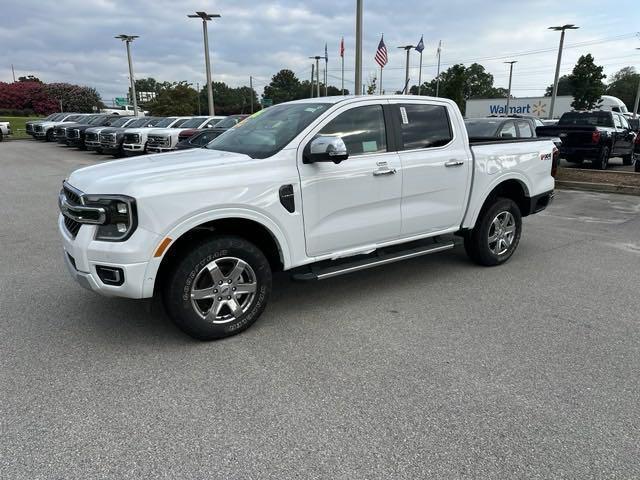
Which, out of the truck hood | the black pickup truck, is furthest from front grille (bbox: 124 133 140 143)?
the truck hood

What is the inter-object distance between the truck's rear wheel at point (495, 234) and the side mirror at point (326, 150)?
2.36m

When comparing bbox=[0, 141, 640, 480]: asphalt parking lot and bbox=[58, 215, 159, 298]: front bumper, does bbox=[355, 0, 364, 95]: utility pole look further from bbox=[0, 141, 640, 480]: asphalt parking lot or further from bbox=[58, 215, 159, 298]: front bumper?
bbox=[58, 215, 159, 298]: front bumper

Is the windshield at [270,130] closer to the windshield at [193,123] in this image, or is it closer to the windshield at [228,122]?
the windshield at [228,122]

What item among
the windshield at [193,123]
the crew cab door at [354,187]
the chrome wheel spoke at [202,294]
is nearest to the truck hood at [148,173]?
the crew cab door at [354,187]

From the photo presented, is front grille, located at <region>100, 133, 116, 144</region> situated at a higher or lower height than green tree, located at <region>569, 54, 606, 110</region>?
lower

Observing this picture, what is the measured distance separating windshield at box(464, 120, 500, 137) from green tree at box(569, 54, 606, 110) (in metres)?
33.0

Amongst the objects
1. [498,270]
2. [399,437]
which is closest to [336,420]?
[399,437]

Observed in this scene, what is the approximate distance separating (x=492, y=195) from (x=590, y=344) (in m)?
2.34

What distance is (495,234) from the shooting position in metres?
5.81

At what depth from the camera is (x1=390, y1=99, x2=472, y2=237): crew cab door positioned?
4.79 meters

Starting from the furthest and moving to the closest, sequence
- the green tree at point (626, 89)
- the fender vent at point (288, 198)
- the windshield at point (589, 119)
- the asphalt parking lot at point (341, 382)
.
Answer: the green tree at point (626, 89), the windshield at point (589, 119), the fender vent at point (288, 198), the asphalt parking lot at point (341, 382)

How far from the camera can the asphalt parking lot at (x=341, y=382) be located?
256 centimetres

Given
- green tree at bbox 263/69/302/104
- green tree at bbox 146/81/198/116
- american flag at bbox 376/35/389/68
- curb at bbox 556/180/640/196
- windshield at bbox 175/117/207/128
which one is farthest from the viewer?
green tree at bbox 263/69/302/104

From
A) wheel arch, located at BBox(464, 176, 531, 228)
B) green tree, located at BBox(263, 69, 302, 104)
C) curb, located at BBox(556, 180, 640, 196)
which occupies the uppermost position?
green tree, located at BBox(263, 69, 302, 104)
